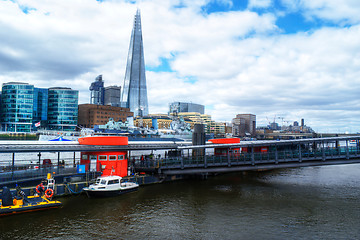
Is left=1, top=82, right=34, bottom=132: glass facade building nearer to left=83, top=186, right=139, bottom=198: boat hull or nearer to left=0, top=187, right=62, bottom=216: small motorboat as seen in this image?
left=83, top=186, right=139, bottom=198: boat hull

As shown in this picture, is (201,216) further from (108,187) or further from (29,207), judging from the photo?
(29,207)

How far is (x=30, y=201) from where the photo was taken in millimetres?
26938

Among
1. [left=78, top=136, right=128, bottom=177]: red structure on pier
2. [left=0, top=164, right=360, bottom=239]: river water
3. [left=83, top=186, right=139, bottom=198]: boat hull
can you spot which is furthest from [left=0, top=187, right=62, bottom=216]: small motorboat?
[left=78, top=136, right=128, bottom=177]: red structure on pier

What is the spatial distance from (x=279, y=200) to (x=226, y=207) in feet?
24.7

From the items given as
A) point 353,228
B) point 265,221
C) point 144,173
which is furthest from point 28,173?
point 353,228

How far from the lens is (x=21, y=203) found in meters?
25.5

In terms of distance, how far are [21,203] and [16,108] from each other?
175 metres

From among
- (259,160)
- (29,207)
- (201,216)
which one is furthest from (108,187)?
(259,160)

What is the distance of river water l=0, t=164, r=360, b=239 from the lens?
22375 millimetres

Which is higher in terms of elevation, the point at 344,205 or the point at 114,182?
the point at 114,182

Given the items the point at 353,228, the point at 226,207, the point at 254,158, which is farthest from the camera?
the point at 254,158

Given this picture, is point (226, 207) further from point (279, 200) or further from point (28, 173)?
point (28, 173)

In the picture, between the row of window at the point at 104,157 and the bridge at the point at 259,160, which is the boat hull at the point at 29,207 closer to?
the row of window at the point at 104,157

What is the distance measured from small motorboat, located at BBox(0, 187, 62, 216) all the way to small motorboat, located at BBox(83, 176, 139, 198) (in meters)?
4.21
